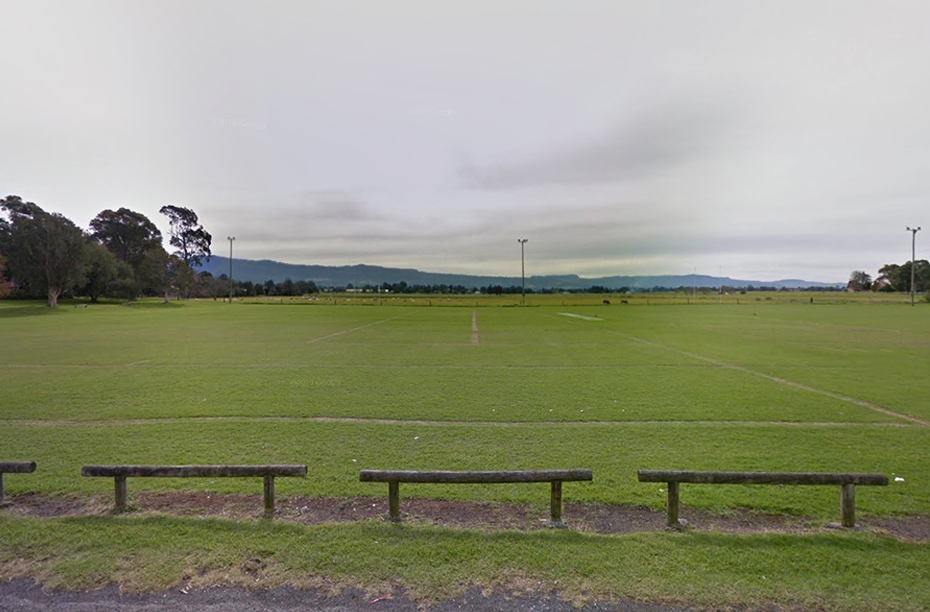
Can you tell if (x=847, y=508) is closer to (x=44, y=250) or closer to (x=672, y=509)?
(x=672, y=509)

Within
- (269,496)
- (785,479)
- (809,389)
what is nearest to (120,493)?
(269,496)

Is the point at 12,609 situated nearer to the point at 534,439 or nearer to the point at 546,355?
the point at 534,439

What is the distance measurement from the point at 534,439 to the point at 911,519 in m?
4.53

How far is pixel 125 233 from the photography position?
78250 millimetres

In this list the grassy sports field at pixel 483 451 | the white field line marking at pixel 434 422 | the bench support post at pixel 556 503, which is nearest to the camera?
the grassy sports field at pixel 483 451

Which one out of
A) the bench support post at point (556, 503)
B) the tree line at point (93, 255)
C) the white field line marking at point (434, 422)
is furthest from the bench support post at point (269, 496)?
the tree line at point (93, 255)

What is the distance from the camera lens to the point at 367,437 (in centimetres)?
700

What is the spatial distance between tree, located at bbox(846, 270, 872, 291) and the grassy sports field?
14966 cm

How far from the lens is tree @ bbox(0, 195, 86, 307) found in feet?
144

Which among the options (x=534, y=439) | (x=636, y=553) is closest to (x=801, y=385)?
(x=534, y=439)

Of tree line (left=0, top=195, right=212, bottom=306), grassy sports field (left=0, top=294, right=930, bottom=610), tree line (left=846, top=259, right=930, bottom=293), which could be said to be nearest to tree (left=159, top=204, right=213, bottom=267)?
tree line (left=0, top=195, right=212, bottom=306)

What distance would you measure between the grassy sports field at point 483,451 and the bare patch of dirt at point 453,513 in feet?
0.53

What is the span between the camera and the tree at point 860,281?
395ft

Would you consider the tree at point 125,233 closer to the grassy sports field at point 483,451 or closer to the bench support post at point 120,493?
the grassy sports field at point 483,451
